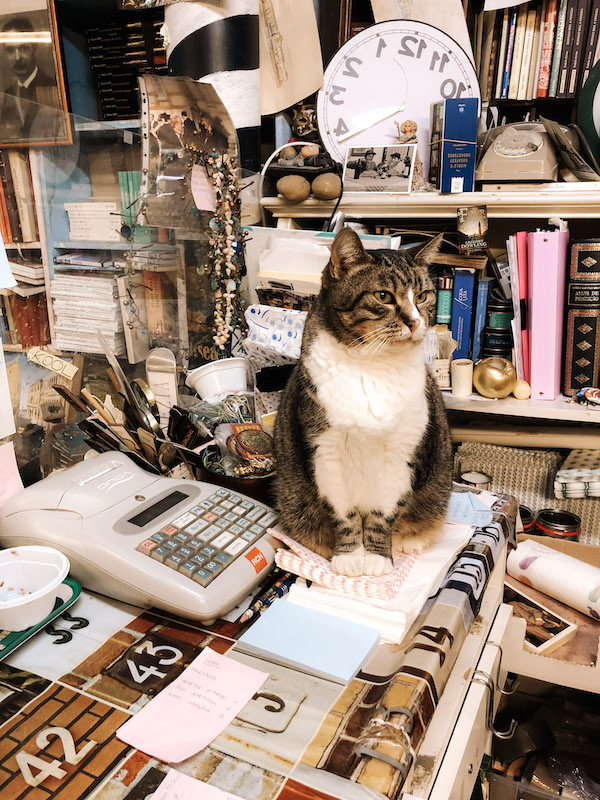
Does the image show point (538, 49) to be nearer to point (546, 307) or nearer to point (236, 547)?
point (546, 307)

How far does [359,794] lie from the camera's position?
0.46 meters

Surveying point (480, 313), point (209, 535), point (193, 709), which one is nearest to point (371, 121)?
point (480, 313)

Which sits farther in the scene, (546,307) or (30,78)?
(546,307)

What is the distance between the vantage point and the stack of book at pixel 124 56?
5.28ft

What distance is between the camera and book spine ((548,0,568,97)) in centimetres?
145

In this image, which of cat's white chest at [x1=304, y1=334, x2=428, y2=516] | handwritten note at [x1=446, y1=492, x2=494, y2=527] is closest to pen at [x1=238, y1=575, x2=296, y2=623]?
cat's white chest at [x1=304, y1=334, x2=428, y2=516]

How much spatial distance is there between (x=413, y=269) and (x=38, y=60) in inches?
36.9

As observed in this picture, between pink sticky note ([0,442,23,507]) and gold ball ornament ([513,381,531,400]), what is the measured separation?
1.22 meters

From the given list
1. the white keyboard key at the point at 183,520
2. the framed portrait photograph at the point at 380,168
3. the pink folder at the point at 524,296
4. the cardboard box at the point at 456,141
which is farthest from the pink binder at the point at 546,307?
the white keyboard key at the point at 183,520

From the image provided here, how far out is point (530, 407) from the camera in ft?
4.79

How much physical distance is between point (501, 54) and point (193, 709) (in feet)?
5.74

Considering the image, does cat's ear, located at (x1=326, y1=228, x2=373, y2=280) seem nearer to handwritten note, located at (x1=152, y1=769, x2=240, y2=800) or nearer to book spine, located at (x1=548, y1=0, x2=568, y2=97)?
handwritten note, located at (x1=152, y1=769, x2=240, y2=800)

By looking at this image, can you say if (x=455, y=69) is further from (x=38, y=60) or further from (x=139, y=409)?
(x=139, y=409)

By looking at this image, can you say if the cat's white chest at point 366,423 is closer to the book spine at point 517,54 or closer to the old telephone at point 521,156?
the old telephone at point 521,156
